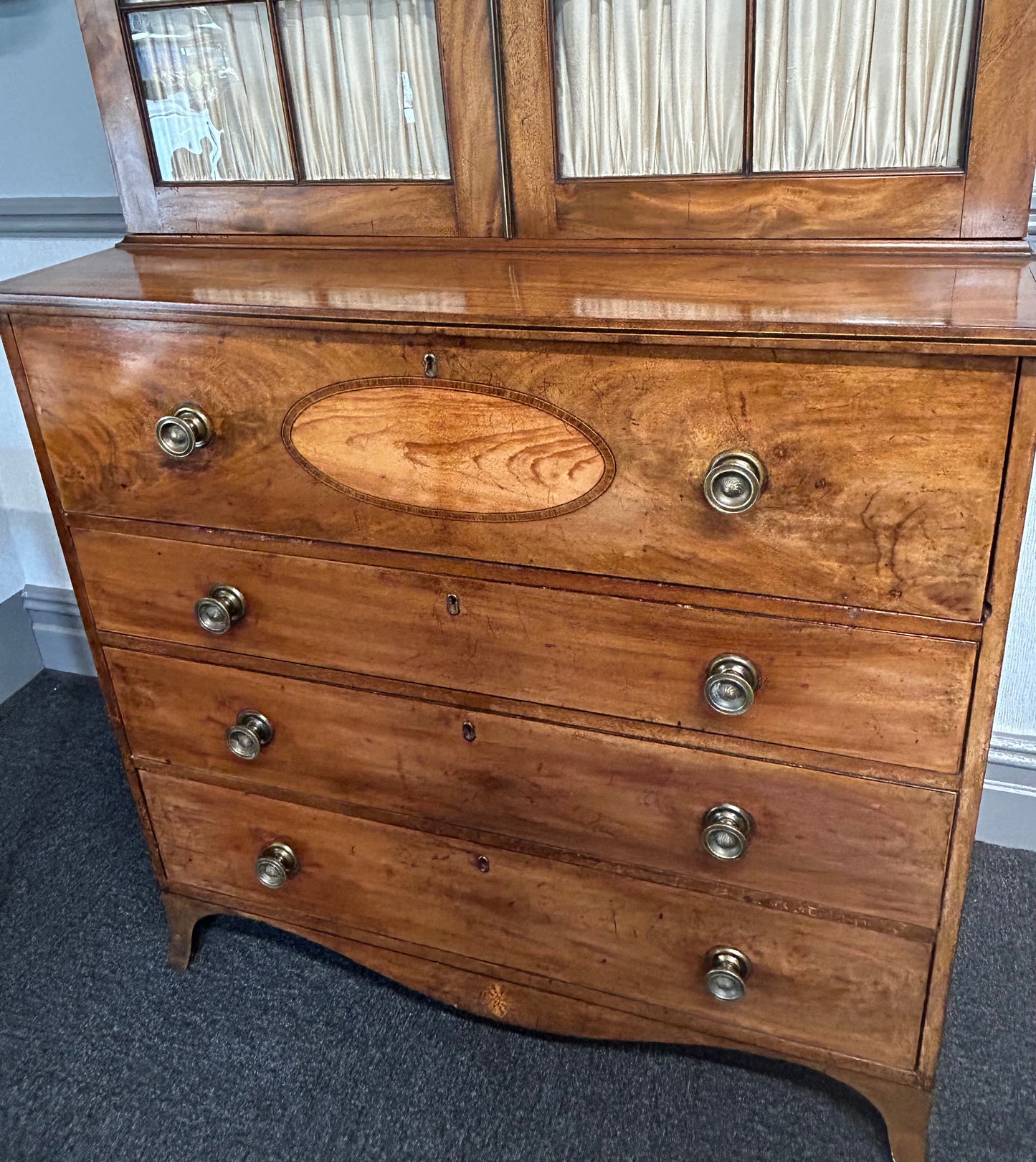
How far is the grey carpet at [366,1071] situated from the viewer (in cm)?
156

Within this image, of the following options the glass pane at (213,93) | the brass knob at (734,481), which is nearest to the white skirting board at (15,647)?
the glass pane at (213,93)

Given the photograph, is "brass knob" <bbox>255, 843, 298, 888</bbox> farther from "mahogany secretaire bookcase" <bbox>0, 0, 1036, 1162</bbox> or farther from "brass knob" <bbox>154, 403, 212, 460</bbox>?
"brass knob" <bbox>154, 403, 212, 460</bbox>

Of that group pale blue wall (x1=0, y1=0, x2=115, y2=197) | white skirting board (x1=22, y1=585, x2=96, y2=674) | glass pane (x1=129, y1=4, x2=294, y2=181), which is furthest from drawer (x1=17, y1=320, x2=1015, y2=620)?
white skirting board (x1=22, y1=585, x2=96, y2=674)

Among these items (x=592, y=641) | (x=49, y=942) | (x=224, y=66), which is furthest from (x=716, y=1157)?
(x=224, y=66)

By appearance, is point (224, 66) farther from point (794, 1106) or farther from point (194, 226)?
point (794, 1106)

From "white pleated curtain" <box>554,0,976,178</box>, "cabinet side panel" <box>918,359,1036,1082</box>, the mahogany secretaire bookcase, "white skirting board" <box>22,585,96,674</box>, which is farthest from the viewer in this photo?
"white skirting board" <box>22,585,96,674</box>

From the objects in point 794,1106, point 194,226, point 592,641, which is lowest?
point 794,1106

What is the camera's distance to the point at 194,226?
1.57 m

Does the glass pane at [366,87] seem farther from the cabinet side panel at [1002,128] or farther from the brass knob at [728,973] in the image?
the brass knob at [728,973]

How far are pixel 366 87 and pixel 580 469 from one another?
637 millimetres

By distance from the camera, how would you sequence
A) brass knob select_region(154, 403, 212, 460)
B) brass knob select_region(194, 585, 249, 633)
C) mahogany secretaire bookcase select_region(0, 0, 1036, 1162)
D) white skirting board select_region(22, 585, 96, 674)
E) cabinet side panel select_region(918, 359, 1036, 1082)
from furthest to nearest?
white skirting board select_region(22, 585, 96, 674) < brass knob select_region(194, 585, 249, 633) < brass knob select_region(154, 403, 212, 460) < mahogany secretaire bookcase select_region(0, 0, 1036, 1162) < cabinet side panel select_region(918, 359, 1036, 1082)

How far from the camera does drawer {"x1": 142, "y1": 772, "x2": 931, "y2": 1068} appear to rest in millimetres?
1378

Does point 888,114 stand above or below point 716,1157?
above

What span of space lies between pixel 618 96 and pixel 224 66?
1.81ft
